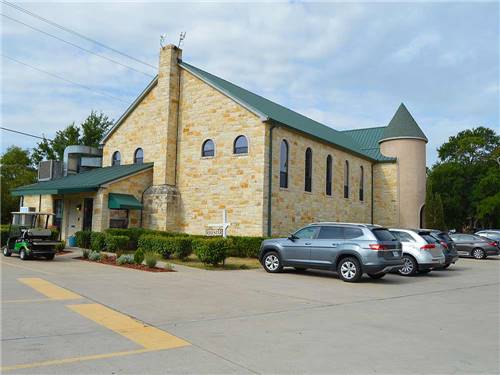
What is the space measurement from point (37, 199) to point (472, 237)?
26927 millimetres

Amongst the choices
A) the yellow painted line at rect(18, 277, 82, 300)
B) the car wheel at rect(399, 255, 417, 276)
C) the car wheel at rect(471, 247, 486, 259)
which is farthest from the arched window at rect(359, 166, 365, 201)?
the yellow painted line at rect(18, 277, 82, 300)

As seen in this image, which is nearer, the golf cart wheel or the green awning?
the golf cart wheel

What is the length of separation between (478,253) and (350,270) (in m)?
16.3

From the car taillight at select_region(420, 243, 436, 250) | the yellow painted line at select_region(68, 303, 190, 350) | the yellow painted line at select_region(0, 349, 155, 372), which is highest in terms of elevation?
the car taillight at select_region(420, 243, 436, 250)

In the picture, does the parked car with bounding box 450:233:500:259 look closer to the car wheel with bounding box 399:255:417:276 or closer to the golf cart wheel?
the car wheel with bounding box 399:255:417:276

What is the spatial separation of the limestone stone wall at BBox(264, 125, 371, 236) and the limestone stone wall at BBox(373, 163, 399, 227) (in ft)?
8.20

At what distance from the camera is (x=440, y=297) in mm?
11211

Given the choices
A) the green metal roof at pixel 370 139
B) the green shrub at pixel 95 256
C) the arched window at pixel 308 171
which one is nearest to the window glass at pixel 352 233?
the green shrub at pixel 95 256

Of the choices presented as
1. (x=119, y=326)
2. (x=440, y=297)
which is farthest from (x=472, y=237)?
(x=119, y=326)

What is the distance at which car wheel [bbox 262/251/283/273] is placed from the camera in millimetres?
15242

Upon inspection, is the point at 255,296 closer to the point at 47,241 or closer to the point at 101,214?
the point at 47,241

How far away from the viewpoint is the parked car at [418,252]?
15680mm

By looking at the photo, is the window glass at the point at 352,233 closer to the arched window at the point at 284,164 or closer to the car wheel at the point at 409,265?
the car wheel at the point at 409,265

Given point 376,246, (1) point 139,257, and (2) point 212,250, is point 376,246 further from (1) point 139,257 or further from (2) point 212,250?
(1) point 139,257
